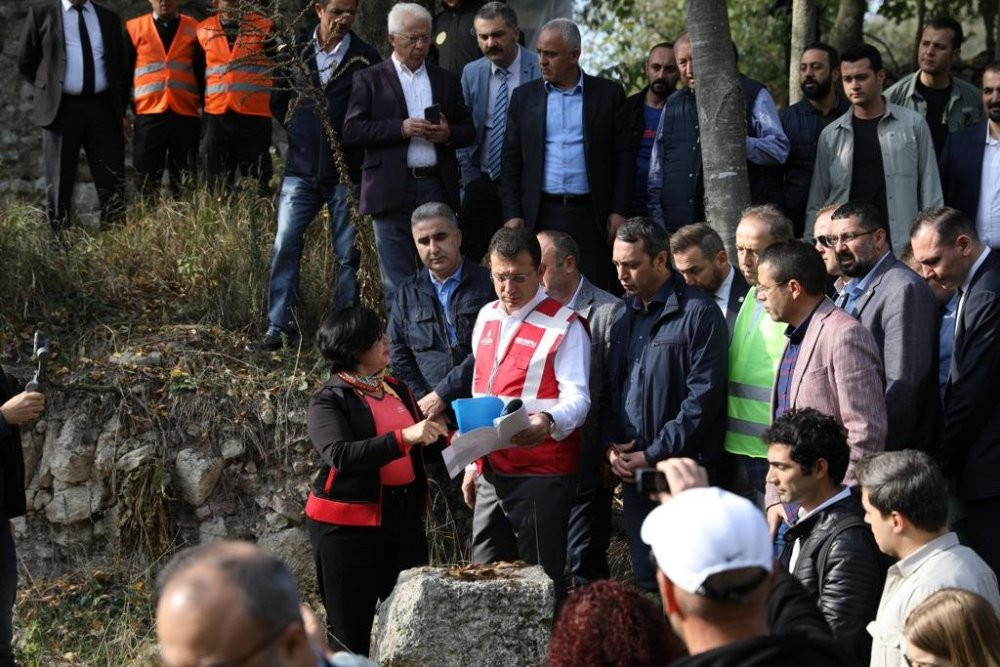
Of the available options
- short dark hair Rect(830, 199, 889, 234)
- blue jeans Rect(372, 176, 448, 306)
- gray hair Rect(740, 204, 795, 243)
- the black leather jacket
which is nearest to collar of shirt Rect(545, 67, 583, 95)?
blue jeans Rect(372, 176, 448, 306)

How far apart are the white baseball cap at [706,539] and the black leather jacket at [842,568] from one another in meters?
1.63

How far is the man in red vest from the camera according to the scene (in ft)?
19.5

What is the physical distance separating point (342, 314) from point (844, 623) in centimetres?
250

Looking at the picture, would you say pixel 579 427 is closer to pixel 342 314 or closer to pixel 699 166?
pixel 342 314

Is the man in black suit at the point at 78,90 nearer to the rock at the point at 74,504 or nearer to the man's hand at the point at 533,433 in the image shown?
the rock at the point at 74,504

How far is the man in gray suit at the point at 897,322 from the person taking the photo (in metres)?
5.37

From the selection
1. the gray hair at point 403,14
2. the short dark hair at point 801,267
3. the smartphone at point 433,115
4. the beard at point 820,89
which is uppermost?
the gray hair at point 403,14

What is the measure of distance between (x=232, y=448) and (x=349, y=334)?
7.10ft

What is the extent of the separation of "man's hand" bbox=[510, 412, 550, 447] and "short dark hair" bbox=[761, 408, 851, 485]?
4.21ft

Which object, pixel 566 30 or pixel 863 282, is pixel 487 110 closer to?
pixel 566 30

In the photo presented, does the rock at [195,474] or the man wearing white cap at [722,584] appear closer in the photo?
the man wearing white cap at [722,584]

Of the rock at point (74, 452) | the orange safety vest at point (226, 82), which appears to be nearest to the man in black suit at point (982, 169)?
the orange safety vest at point (226, 82)

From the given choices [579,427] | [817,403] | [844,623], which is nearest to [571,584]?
[579,427]

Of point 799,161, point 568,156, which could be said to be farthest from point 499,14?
point 799,161
